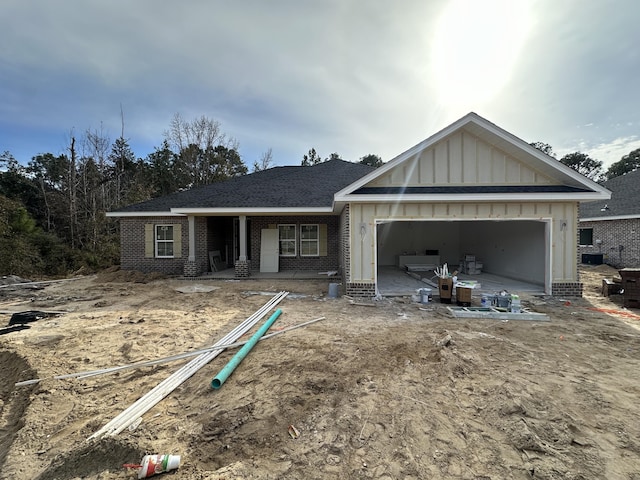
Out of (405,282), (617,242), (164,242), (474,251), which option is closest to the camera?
(405,282)

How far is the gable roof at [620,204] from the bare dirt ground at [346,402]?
45.0ft

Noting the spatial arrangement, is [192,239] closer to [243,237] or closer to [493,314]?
[243,237]

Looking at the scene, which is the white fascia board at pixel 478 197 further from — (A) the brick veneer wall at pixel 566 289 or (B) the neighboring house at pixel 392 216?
(A) the brick veneer wall at pixel 566 289

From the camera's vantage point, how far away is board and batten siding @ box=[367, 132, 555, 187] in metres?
8.37

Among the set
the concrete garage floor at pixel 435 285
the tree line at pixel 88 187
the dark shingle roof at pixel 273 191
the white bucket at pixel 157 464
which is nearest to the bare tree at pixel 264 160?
the tree line at pixel 88 187

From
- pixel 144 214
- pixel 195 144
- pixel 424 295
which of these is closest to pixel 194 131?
pixel 195 144

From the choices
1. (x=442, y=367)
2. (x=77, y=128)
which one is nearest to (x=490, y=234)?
(x=442, y=367)

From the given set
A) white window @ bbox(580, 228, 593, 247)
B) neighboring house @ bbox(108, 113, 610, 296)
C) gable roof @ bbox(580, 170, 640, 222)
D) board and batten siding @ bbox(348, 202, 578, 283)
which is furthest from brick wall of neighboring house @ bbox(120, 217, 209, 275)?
white window @ bbox(580, 228, 593, 247)

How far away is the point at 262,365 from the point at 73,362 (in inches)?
109

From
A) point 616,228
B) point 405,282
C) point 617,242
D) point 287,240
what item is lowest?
point 405,282

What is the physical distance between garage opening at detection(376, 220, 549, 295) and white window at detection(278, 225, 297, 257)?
3.96m

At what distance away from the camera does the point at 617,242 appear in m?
15.2

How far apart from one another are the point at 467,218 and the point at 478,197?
68 centimetres

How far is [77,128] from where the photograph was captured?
20781 millimetres
